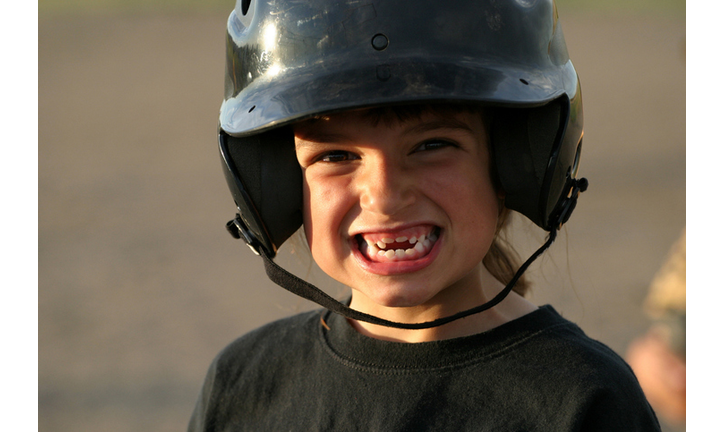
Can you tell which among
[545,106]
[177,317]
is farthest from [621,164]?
[545,106]

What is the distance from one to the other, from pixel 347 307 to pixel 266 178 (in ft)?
1.24

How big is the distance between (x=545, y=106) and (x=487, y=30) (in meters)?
0.23

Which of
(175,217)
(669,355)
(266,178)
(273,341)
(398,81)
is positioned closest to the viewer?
(398,81)

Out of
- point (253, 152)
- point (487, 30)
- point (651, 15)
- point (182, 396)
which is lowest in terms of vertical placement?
point (182, 396)

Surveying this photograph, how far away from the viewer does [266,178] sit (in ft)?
6.41

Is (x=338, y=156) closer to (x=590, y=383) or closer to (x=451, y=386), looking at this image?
(x=451, y=386)

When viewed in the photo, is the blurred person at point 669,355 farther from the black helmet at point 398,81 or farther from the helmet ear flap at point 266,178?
the helmet ear flap at point 266,178

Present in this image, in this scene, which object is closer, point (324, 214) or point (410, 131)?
point (410, 131)

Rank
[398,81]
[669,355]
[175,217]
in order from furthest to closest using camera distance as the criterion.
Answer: [175,217], [669,355], [398,81]

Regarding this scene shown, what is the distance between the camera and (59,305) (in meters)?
5.86

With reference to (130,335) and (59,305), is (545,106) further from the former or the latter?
(59,305)

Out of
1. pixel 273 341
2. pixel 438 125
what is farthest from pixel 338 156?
pixel 273 341

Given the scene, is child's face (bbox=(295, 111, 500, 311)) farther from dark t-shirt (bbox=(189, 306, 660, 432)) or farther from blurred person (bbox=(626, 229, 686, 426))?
blurred person (bbox=(626, 229, 686, 426))

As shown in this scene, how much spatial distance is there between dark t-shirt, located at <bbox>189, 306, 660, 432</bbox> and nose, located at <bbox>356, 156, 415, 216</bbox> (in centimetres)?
37
